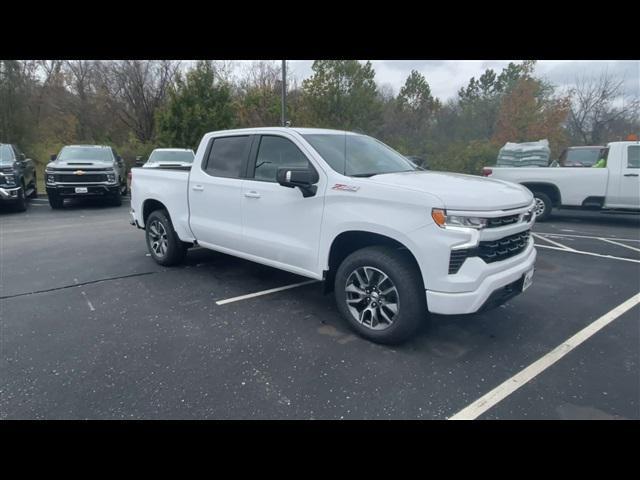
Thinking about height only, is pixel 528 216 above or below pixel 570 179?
below

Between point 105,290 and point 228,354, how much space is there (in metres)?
2.42

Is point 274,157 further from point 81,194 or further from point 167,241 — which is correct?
point 81,194

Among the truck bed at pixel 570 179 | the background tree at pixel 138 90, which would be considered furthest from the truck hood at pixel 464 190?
the background tree at pixel 138 90

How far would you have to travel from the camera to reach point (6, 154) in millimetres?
10867

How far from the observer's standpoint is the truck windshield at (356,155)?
152 inches

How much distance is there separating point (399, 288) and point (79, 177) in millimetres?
10989

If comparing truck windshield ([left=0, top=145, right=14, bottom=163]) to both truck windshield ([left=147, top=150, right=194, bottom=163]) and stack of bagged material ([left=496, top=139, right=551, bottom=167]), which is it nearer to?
truck windshield ([left=147, top=150, right=194, bottom=163])

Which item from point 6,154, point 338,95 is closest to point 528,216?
point 6,154

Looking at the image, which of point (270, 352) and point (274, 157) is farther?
point (274, 157)

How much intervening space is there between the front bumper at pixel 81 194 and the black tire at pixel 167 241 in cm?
664

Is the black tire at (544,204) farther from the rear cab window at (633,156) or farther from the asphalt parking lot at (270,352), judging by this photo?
the asphalt parking lot at (270,352)

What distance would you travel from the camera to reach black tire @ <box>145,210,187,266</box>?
558 centimetres
